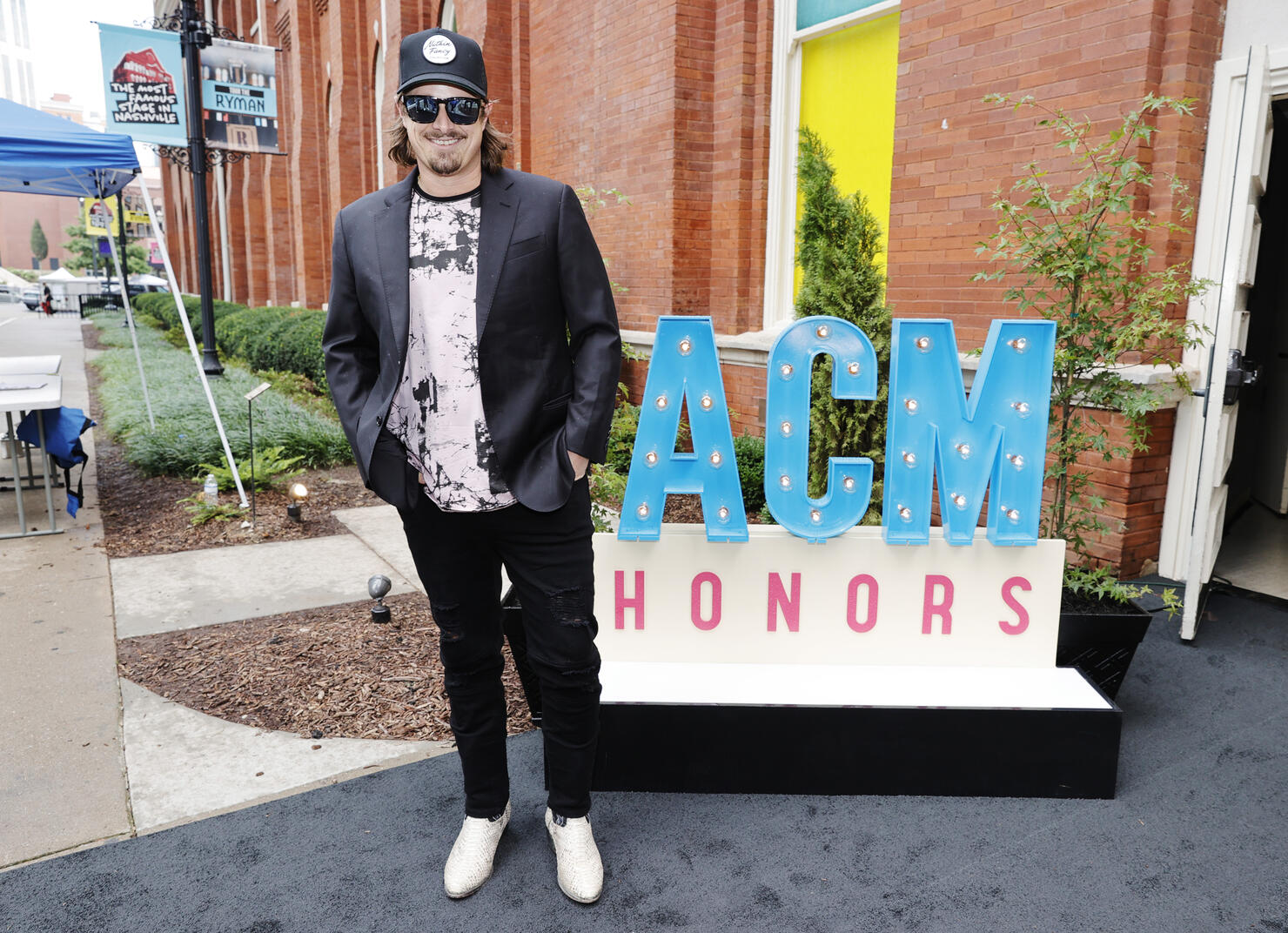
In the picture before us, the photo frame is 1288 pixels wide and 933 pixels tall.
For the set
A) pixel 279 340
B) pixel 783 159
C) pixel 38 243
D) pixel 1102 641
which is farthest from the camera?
pixel 38 243

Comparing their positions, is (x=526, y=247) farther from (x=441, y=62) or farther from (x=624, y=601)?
(x=624, y=601)

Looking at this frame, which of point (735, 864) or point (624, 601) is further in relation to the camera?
point (624, 601)

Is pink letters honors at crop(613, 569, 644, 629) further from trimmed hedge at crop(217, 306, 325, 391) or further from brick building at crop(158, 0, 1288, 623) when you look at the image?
trimmed hedge at crop(217, 306, 325, 391)

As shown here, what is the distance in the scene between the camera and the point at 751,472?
6730mm

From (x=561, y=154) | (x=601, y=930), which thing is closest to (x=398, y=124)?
(x=601, y=930)

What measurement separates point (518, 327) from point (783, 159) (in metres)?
6.25

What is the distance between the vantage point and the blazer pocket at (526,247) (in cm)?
226

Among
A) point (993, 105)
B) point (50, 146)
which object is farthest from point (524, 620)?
point (50, 146)

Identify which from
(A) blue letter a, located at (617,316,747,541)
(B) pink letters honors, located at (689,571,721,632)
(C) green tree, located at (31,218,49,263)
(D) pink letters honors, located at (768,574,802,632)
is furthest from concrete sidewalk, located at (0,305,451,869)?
(C) green tree, located at (31,218,49,263)

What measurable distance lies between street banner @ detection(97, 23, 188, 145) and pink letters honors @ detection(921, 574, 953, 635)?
1228 cm

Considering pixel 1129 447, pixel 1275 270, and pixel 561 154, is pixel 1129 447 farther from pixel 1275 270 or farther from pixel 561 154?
pixel 561 154

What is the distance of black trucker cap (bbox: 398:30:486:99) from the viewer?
2.16 metres

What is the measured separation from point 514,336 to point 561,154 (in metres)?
8.58

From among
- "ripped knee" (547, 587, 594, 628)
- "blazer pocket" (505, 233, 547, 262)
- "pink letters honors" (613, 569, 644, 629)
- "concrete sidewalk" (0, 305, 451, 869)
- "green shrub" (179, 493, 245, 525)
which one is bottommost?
"concrete sidewalk" (0, 305, 451, 869)
